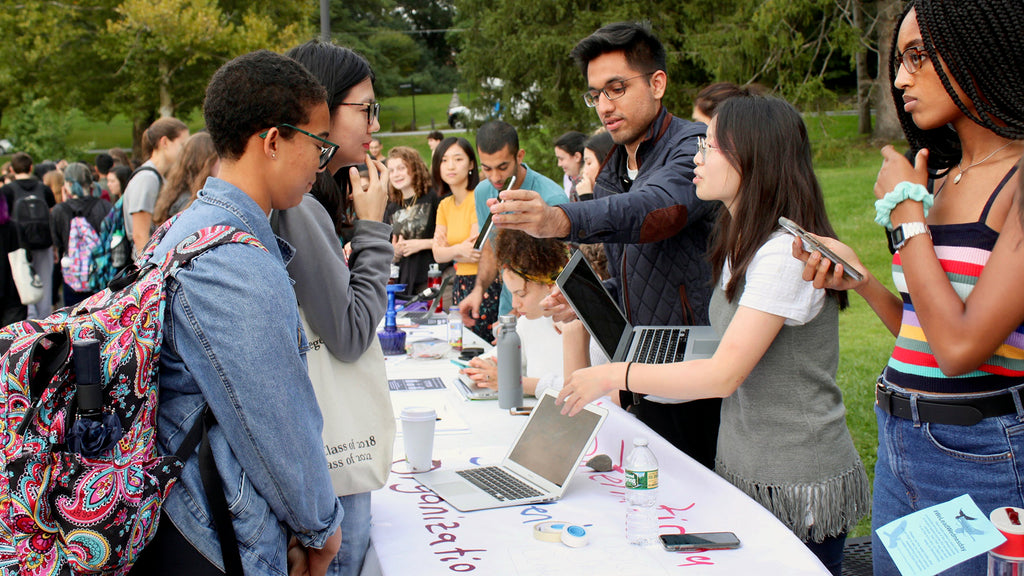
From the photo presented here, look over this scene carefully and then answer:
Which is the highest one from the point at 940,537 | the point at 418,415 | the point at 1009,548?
the point at 1009,548

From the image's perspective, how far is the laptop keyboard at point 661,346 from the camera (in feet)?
7.05

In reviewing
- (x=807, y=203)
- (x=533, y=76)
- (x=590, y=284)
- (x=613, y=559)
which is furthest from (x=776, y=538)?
(x=533, y=76)

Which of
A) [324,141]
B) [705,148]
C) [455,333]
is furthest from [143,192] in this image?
[705,148]

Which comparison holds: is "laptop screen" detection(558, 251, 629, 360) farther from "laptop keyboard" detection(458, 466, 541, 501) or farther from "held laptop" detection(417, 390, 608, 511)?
"laptop keyboard" detection(458, 466, 541, 501)

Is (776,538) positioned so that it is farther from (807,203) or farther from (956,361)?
(807,203)

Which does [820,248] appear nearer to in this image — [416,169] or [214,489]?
[214,489]

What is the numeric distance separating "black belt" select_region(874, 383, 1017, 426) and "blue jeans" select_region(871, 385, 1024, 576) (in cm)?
1

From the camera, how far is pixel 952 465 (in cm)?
153

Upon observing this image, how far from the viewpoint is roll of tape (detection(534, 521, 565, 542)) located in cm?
178

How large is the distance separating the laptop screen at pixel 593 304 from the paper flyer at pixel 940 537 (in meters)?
1.00

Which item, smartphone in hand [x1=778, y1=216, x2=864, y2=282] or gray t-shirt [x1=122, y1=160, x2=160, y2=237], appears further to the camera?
gray t-shirt [x1=122, y1=160, x2=160, y2=237]

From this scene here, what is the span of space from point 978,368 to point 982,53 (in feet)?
1.87

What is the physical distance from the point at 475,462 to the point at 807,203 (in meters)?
1.14

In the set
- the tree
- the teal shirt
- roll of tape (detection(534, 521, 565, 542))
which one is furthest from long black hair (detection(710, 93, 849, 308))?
the tree
